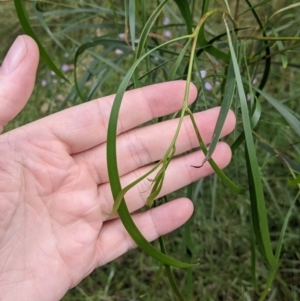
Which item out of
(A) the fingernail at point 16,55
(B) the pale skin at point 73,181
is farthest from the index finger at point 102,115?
(A) the fingernail at point 16,55

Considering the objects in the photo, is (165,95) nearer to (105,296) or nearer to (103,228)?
(103,228)

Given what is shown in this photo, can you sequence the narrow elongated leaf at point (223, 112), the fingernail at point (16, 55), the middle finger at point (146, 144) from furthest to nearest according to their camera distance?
the middle finger at point (146, 144) → the fingernail at point (16, 55) → the narrow elongated leaf at point (223, 112)

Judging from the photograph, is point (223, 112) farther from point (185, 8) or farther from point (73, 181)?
point (73, 181)

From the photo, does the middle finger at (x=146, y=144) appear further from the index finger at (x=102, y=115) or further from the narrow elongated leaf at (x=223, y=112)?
the narrow elongated leaf at (x=223, y=112)

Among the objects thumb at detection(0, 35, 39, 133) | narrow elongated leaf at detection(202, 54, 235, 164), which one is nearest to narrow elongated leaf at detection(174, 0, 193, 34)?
narrow elongated leaf at detection(202, 54, 235, 164)

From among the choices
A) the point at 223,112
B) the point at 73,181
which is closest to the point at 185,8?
the point at 223,112

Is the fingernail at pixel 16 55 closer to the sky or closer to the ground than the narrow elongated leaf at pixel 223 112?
closer to the sky

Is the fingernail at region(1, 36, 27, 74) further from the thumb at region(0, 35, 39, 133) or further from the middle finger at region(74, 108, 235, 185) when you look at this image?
the middle finger at region(74, 108, 235, 185)
